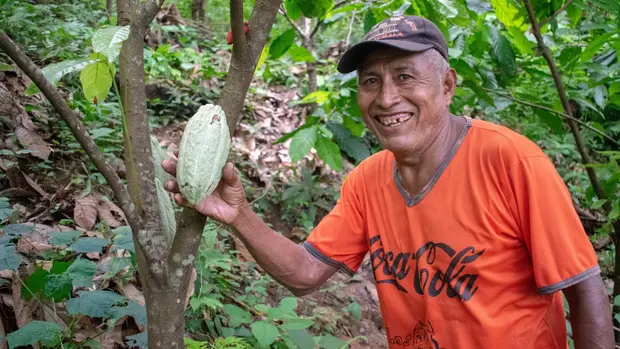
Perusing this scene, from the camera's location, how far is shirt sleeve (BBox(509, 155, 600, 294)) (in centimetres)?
118

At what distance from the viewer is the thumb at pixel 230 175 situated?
3.53 feet

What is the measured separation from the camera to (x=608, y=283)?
339cm

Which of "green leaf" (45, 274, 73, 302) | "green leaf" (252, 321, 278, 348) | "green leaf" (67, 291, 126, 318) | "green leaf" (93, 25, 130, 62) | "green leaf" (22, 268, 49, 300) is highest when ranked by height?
"green leaf" (93, 25, 130, 62)

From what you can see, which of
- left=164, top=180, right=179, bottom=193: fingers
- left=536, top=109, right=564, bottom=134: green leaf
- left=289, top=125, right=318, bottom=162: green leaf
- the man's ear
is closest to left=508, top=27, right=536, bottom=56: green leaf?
left=536, top=109, right=564, bottom=134: green leaf

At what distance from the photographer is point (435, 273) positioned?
4.40 ft

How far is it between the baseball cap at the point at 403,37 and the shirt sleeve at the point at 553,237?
1.33 feet

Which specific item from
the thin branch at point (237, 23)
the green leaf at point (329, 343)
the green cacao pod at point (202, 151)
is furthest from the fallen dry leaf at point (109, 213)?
the thin branch at point (237, 23)

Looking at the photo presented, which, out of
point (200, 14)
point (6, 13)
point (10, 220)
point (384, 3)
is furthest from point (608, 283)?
point (200, 14)

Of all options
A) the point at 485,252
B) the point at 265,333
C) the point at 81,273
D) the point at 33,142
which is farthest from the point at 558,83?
the point at 33,142

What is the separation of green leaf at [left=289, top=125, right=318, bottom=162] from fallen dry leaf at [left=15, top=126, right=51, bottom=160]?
1355 millimetres

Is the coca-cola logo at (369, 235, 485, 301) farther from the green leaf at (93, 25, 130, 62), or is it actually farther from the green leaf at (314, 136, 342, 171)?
the green leaf at (93, 25, 130, 62)

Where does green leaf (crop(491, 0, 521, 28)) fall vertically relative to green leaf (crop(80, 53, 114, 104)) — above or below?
above

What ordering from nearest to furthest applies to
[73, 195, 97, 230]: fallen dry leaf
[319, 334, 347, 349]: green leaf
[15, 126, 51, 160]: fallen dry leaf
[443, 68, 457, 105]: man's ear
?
1. [443, 68, 457, 105]: man's ear
2. [319, 334, 347, 349]: green leaf
3. [73, 195, 97, 230]: fallen dry leaf
4. [15, 126, 51, 160]: fallen dry leaf

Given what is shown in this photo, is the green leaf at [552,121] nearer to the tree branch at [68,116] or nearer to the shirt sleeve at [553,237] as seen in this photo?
the shirt sleeve at [553,237]
